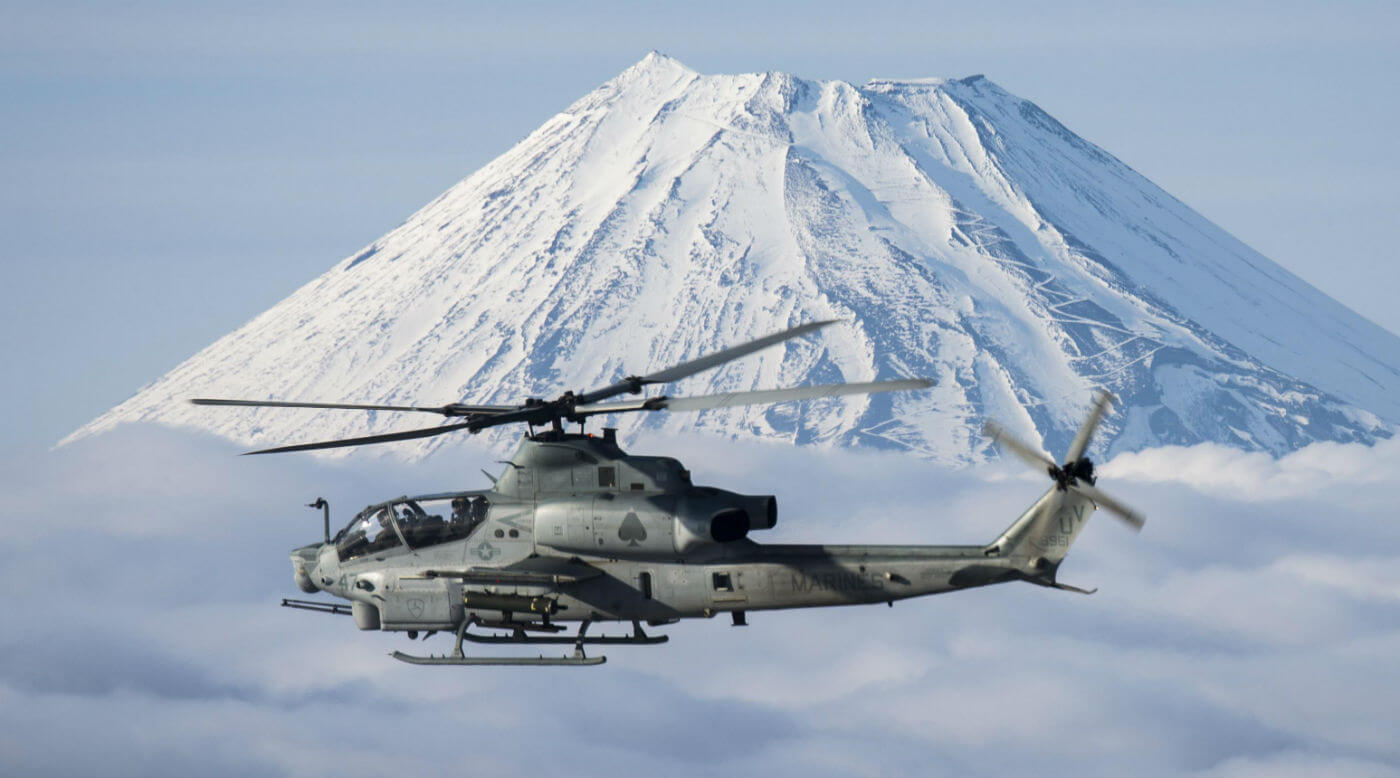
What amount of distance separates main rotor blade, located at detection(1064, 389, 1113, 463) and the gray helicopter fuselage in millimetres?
1163

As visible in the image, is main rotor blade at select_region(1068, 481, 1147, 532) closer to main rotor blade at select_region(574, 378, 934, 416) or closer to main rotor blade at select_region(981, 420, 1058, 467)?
main rotor blade at select_region(981, 420, 1058, 467)

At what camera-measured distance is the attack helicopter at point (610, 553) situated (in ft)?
148

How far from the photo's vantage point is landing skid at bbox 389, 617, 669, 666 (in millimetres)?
45375

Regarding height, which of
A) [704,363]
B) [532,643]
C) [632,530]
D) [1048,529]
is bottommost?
[532,643]

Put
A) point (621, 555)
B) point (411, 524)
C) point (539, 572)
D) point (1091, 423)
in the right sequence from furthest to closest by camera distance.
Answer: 1. point (411, 524)
2. point (539, 572)
3. point (621, 555)
4. point (1091, 423)

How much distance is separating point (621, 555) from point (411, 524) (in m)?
5.35

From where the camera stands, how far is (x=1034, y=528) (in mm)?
45031

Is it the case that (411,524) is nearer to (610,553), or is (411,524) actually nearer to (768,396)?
(610,553)

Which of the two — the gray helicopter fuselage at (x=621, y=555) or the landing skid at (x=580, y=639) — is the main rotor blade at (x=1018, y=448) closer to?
the gray helicopter fuselage at (x=621, y=555)

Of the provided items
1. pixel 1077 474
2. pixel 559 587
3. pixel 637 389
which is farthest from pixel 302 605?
pixel 1077 474

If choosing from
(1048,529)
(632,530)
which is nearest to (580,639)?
(632,530)

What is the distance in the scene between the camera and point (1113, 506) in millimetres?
A: 42156

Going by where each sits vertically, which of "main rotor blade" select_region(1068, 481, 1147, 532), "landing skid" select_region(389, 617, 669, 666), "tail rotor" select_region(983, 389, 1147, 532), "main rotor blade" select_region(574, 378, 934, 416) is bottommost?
"landing skid" select_region(389, 617, 669, 666)

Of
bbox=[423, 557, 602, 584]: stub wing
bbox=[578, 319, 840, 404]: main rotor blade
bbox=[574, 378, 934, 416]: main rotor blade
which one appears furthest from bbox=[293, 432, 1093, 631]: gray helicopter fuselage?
bbox=[574, 378, 934, 416]: main rotor blade
